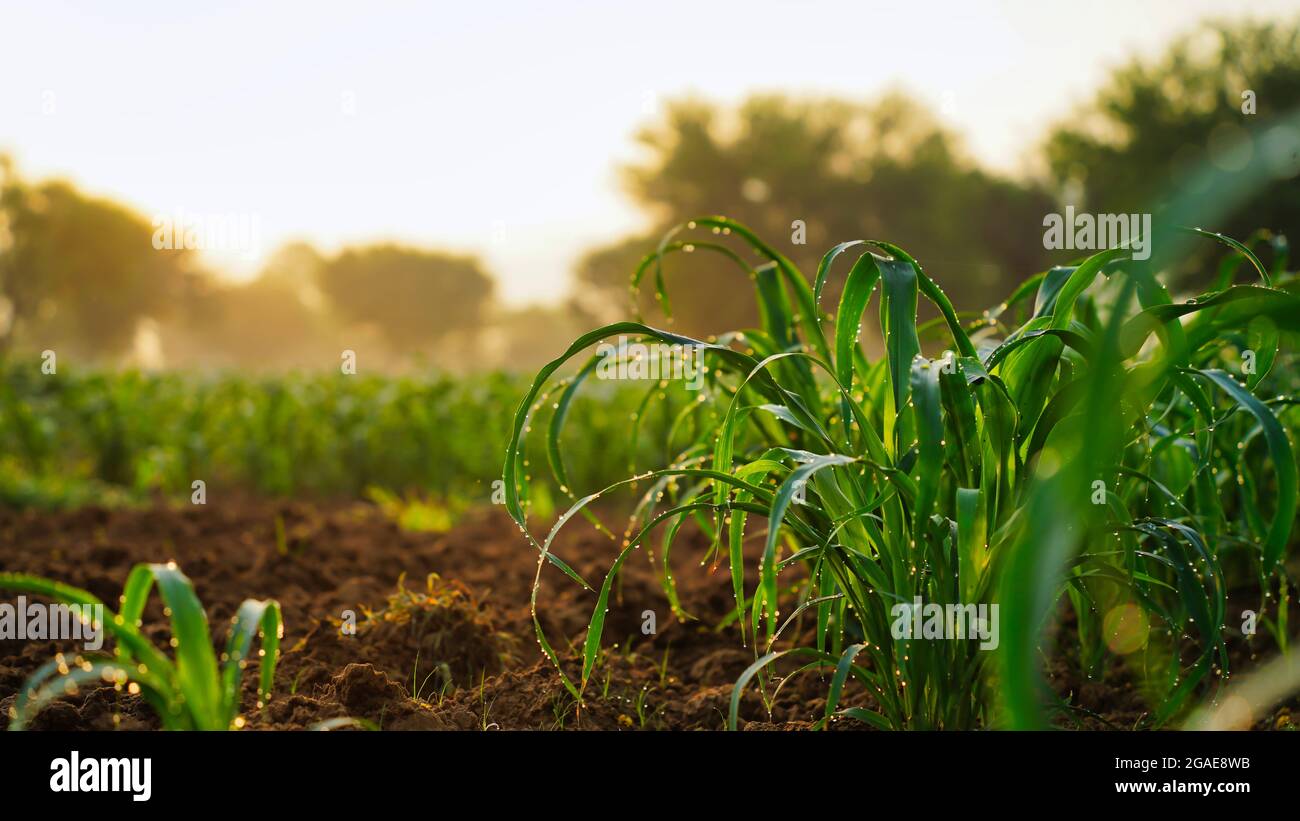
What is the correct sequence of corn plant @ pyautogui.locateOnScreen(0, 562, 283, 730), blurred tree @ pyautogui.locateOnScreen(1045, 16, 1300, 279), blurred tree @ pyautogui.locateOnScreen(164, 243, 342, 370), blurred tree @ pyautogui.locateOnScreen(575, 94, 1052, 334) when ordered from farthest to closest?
blurred tree @ pyautogui.locateOnScreen(164, 243, 342, 370) < blurred tree @ pyautogui.locateOnScreen(575, 94, 1052, 334) < blurred tree @ pyautogui.locateOnScreen(1045, 16, 1300, 279) < corn plant @ pyautogui.locateOnScreen(0, 562, 283, 730)

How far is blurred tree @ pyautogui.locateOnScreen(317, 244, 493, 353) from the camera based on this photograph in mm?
58219

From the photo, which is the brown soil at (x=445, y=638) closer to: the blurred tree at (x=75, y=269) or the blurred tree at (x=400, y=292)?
the blurred tree at (x=75, y=269)

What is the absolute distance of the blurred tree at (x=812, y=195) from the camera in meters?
32.6

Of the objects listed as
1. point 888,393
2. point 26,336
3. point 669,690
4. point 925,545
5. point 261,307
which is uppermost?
point 261,307

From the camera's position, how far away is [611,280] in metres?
37.2

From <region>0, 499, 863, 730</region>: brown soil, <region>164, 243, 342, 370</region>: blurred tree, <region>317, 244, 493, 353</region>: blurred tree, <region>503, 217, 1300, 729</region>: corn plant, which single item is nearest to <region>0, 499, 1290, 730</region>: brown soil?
<region>0, 499, 863, 730</region>: brown soil

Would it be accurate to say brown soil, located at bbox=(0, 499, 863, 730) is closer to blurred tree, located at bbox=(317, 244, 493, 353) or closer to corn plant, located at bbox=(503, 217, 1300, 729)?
corn plant, located at bbox=(503, 217, 1300, 729)

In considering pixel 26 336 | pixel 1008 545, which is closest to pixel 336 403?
pixel 1008 545

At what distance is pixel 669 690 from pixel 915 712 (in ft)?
2.56

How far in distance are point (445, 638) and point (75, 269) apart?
45022mm

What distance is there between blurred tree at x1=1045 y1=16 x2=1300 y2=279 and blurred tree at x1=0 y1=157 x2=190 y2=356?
36014mm

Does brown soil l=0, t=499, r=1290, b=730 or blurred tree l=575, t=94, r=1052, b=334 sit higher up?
blurred tree l=575, t=94, r=1052, b=334

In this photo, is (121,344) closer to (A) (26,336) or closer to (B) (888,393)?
(A) (26,336)

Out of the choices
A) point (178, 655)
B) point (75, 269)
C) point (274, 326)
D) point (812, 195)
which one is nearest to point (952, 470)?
point (178, 655)
